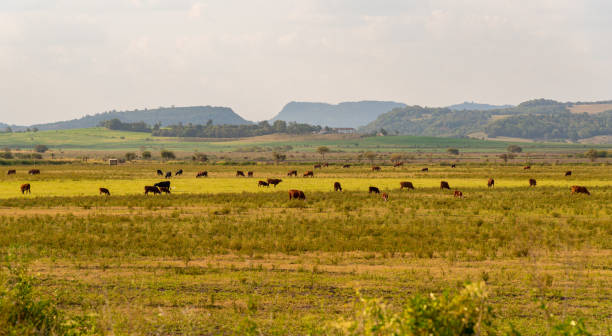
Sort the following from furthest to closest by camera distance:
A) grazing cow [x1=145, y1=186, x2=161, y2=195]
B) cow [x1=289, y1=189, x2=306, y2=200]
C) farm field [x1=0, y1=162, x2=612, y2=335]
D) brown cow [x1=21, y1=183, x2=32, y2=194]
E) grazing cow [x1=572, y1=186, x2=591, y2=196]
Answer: grazing cow [x1=145, y1=186, x2=161, y2=195]
brown cow [x1=21, y1=183, x2=32, y2=194]
grazing cow [x1=572, y1=186, x2=591, y2=196]
cow [x1=289, y1=189, x2=306, y2=200]
farm field [x1=0, y1=162, x2=612, y2=335]

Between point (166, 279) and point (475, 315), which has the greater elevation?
point (475, 315)

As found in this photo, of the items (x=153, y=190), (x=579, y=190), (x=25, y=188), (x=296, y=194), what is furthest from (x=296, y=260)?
(x=25, y=188)

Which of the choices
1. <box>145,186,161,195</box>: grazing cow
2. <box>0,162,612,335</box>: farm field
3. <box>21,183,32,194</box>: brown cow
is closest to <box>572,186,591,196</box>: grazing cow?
<box>0,162,612,335</box>: farm field

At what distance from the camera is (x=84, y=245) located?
2106cm

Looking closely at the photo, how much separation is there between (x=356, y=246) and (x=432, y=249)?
2.83 meters

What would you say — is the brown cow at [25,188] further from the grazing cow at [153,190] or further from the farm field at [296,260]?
the farm field at [296,260]

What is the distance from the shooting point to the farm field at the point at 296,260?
12070mm

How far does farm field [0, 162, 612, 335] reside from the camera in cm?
1207

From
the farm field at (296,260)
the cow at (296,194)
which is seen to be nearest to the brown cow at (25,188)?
the farm field at (296,260)

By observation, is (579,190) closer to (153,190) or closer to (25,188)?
(153,190)

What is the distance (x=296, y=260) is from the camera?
61.7 ft

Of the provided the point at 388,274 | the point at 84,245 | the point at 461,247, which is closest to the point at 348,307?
the point at 388,274

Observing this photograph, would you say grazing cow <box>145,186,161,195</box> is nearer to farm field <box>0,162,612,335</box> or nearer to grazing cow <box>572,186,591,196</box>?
farm field <box>0,162,612,335</box>

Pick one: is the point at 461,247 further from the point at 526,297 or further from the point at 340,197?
the point at 340,197
